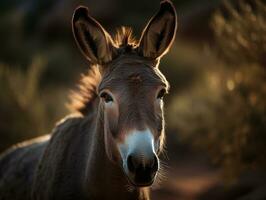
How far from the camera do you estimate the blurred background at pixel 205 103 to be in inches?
328

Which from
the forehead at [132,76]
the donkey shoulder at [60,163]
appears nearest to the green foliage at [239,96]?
the donkey shoulder at [60,163]

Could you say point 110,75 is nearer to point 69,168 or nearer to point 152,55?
point 152,55

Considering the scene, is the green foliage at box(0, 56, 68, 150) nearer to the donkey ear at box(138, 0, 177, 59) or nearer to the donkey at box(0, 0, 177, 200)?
the donkey at box(0, 0, 177, 200)

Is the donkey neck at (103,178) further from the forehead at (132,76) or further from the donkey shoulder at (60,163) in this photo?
the forehead at (132,76)

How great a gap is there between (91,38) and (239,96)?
4.40m

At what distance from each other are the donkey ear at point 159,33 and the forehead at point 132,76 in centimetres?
24

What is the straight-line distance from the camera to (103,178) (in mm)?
4812

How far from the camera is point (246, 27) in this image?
8.10 m

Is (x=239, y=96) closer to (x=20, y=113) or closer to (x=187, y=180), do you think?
(x=187, y=180)

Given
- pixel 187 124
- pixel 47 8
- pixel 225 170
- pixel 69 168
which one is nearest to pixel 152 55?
pixel 69 168

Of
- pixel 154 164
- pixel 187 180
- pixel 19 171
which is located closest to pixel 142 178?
pixel 154 164

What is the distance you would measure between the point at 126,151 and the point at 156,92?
58cm

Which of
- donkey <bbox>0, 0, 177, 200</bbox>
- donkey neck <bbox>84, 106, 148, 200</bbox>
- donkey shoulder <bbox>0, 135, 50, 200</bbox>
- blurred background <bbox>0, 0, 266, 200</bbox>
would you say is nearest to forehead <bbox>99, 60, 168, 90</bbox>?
donkey <bbox>0, 0, 177, 200</bbox>

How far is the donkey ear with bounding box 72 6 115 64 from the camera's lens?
482cm
